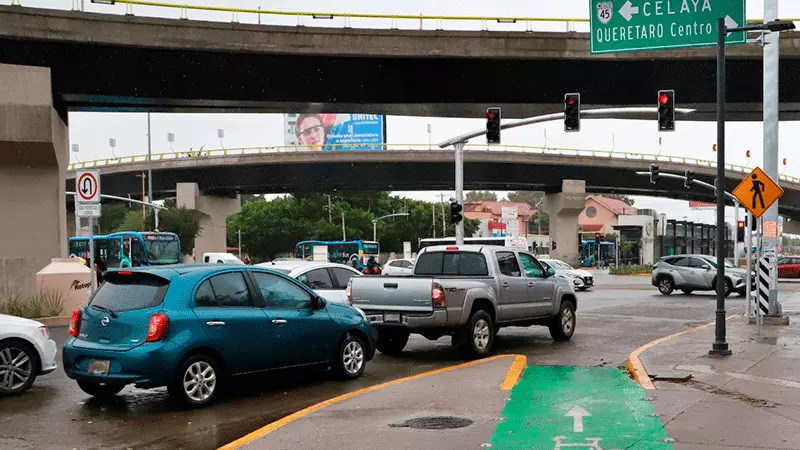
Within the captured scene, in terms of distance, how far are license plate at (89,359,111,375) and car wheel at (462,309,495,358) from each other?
5972mm

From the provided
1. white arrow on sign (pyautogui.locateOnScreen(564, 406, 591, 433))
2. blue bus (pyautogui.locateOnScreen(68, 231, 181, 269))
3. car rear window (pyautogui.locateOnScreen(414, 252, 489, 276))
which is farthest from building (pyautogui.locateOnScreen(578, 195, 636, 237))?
white arrow on sign (pyautogui.locateOnScreen(564, 406, 591, 433))

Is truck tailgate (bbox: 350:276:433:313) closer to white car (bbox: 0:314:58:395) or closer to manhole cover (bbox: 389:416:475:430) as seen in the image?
manhole cover (bbox: 389:416:475:430)

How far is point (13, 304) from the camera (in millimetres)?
19953

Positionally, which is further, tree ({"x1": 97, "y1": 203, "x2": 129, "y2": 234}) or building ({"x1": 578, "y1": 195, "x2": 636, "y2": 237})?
building ({"x1": 578, "y1": 195, "x2": 636, "y2": 237})

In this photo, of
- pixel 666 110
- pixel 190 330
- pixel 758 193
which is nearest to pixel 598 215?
pixel 666 110

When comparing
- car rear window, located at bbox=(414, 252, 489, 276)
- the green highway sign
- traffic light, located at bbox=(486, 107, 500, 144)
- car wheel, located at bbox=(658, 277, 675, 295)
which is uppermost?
the green highway sign

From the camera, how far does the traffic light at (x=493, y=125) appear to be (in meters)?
25.8

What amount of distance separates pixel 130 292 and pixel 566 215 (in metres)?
62.6

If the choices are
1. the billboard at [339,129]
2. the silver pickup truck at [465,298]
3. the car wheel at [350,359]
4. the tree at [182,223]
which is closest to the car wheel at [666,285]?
the silver pickup truck at [465,298]

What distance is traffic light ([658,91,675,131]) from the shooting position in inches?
905

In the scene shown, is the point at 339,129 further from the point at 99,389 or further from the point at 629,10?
the point at 99,389

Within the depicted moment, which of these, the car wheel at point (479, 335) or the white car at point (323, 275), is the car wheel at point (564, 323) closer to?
the car wheel at point (479, 335)

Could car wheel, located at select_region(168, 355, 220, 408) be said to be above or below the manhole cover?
above

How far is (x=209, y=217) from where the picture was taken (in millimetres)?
65812
